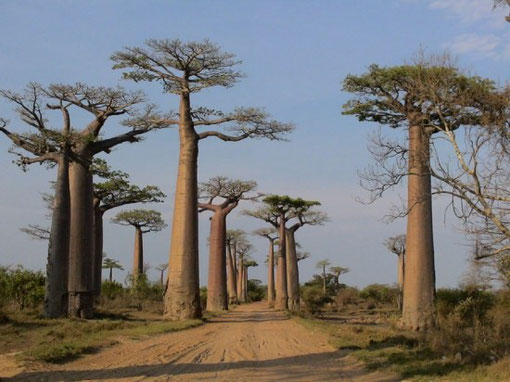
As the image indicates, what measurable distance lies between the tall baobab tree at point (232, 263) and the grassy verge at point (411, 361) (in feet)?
83.0

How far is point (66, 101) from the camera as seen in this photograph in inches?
526

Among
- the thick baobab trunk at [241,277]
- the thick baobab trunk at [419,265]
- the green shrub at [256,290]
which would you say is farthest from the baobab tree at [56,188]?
the green shrub at [256,290]

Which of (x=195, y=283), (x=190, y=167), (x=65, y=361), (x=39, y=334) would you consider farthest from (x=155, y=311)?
(x=65, y=361)

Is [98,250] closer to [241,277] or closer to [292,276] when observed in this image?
[292,276]

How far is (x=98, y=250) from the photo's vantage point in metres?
19.1

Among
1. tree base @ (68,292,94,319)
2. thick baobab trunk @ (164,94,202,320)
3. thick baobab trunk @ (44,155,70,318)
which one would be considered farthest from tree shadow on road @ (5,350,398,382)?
tree base @ (68,292,94,319)

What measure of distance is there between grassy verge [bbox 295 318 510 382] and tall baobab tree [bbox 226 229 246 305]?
25.3m

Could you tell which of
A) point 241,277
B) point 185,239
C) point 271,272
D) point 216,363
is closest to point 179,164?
point 185,239

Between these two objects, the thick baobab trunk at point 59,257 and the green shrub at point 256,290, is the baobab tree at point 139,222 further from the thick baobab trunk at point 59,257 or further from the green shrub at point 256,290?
the green shrub at point 256,290

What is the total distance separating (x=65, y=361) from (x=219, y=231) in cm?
1719

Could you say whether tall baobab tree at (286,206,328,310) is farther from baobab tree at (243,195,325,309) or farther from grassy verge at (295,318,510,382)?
grassy verge at (295,318,510,382)

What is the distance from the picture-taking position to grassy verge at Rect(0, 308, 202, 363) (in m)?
6.70

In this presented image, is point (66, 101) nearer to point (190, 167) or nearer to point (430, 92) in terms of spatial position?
point (190, 167)

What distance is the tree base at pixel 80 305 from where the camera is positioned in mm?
12734
